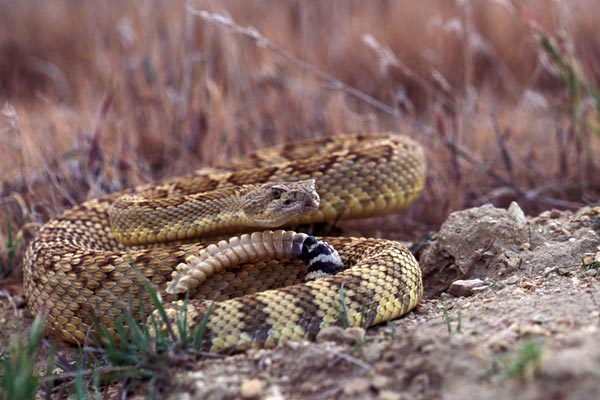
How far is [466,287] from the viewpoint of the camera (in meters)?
4.00

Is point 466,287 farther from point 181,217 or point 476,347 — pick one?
point 181,217

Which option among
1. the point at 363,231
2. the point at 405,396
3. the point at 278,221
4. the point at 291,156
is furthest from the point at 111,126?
the point at 405,396

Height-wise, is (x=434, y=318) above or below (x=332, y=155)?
below

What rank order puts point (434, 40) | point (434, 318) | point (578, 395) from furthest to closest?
point (434, 40) < point (434, 318) < point (578, 395)

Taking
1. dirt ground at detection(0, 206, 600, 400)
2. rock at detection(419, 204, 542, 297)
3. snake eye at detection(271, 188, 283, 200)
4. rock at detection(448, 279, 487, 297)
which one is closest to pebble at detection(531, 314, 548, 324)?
dirt ground at detection(0, 206, 600, 400)

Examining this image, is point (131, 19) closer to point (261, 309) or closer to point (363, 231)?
point (363, 231)

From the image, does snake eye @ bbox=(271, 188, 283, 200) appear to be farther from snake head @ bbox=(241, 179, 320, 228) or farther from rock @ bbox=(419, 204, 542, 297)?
rock @ bbox=(419, 204, 542, 297)

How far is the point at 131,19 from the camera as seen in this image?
11.4 metres

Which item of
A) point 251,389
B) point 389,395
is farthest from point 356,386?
point 251,389

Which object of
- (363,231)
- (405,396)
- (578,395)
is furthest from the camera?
(363,231)

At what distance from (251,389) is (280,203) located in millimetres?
1567

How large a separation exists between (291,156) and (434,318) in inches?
104

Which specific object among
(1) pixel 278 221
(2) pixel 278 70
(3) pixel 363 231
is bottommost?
(3) pixel 363 231

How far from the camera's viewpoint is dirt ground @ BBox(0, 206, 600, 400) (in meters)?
2.50
